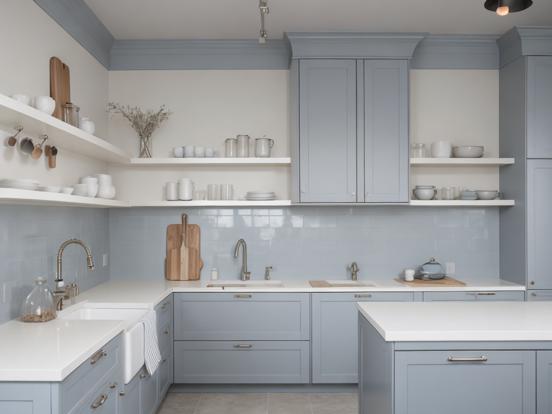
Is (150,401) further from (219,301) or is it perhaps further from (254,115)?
(254,115)

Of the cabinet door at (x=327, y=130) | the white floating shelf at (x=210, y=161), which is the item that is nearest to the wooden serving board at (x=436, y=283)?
the cabinet door at (x=327, y=130)

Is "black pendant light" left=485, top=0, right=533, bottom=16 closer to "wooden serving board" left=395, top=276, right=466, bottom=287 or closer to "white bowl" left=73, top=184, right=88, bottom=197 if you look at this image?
"wooden serving board" left=395, top=276, right=466, bottom=287

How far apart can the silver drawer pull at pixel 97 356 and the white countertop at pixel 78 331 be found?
0.11 ft

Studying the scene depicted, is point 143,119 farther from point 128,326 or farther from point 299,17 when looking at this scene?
point 128,326

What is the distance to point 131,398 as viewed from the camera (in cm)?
280

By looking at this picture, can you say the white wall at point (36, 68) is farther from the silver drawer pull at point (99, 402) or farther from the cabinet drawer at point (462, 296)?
the cabinet drawer at point (462, 296)

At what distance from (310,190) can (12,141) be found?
2.24m

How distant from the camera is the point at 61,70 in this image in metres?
3.31

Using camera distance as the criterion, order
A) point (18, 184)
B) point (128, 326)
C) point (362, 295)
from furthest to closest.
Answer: point (362, 295), point (128, 326), point (18, 184)

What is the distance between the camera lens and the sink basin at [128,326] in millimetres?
2686

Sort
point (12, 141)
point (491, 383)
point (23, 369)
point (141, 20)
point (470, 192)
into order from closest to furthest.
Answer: point (23, 369) < point (491, 383) < point (12, 141) < point (141, 20) < point (470, 192)

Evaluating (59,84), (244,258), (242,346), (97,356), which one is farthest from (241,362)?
(59,84)

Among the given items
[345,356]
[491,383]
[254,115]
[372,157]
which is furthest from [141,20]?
[491,383]

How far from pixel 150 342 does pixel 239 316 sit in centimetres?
99
